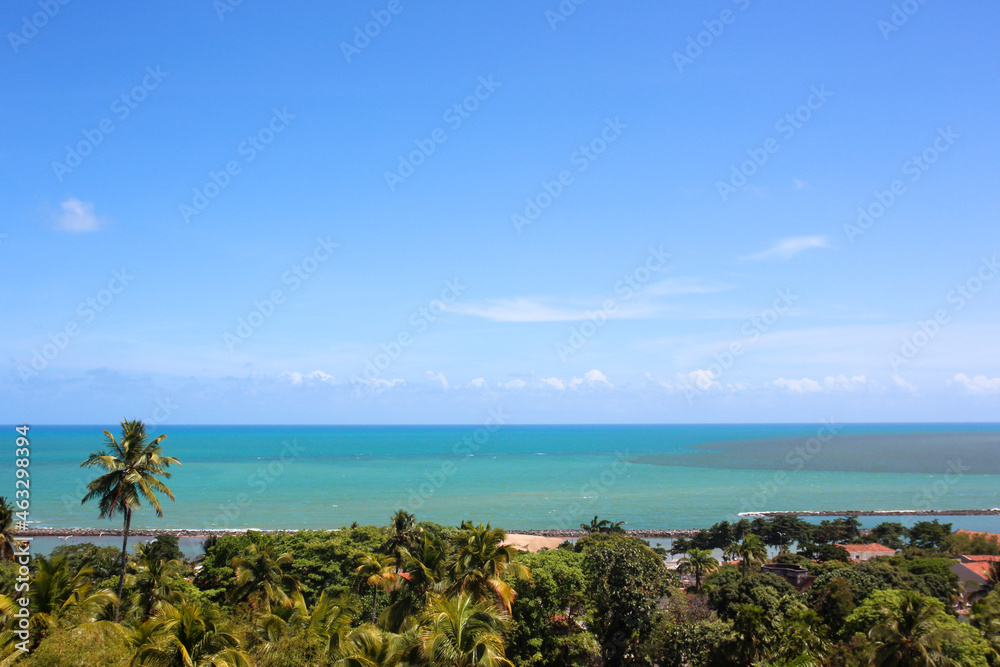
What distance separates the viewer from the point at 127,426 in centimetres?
2344

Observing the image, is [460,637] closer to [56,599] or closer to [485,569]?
[485,569]

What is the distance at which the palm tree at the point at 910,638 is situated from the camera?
1852 cm

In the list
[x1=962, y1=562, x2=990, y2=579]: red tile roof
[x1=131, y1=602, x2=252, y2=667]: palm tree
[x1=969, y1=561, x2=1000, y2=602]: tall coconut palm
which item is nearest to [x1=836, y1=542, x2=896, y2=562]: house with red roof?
[x1=962, y1=562, x2=990, y2=579]: red tile roof

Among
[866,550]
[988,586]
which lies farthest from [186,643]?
[866,550]

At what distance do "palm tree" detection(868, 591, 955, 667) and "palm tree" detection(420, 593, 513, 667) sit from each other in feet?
43.3

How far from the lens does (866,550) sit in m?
60.2

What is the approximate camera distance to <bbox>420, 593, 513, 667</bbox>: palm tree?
492 inches

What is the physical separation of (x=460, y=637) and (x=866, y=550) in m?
60.9

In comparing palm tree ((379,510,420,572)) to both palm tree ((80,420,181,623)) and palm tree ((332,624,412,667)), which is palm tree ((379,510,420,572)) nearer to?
palm tree ((80,420,181,623))

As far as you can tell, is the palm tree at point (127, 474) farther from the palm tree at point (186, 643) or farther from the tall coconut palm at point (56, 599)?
the palm tree at point (186, 643)

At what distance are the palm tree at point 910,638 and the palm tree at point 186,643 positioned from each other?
18.0 m

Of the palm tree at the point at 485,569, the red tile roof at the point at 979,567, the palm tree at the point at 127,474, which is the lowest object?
the red tile roof at the point at 979,567

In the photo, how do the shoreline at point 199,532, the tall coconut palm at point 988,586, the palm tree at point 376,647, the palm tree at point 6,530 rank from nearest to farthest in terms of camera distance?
1. the palm tree at point 376,647
2. the palm tree at point 6,530
3. the tall coconut palm at point 988,586
4. the shoreline at point 199,532

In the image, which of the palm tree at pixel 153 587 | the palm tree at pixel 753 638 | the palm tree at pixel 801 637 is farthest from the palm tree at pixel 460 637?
the palm tree at pixel 153 587
